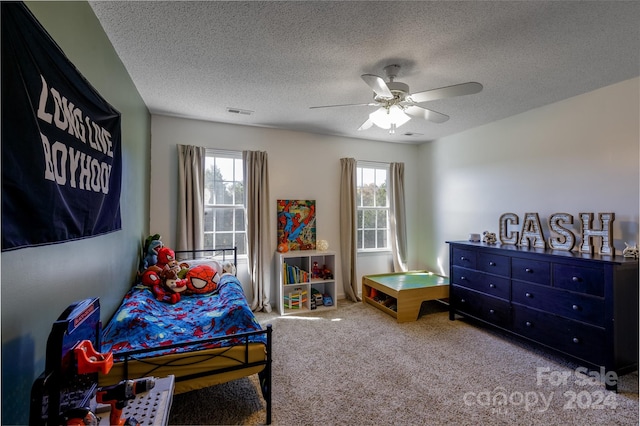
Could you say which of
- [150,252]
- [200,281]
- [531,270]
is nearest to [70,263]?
[200,281]

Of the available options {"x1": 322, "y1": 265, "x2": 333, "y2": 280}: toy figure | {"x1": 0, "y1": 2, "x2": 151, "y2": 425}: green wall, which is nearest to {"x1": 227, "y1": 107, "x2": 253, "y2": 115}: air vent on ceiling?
{"x1": 0, "y1": 2, "x2": 151, "y2": 425}: green wall

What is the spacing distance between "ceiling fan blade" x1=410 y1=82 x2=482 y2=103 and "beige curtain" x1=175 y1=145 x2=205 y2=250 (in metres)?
2.68

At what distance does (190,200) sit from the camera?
136 inches

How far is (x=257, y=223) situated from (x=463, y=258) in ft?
8.64

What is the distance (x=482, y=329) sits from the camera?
10.5 ft

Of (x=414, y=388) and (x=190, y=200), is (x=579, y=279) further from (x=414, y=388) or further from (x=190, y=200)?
(x=190, y=200)

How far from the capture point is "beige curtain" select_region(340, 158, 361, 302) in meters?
4.28

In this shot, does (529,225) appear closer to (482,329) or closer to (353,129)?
(482,329)

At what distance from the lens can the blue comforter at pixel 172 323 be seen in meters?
1.73

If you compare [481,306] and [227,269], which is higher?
[227,269]

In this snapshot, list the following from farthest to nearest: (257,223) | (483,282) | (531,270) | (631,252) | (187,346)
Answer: (257,223) → (483,282) → (531,270) → (631,252) → (187,346)

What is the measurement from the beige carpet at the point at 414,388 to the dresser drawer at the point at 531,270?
702 mm

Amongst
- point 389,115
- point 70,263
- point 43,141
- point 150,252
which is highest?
point 389,115

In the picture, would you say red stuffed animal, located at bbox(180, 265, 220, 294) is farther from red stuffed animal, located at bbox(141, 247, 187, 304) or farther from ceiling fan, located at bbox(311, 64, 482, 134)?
ceiling fan, located at bbox(311, 64, 482, 134)
